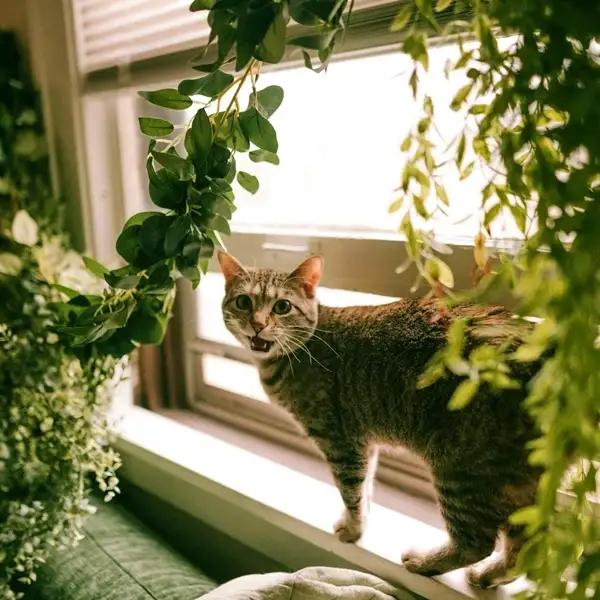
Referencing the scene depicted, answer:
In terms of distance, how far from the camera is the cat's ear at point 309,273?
1.05m

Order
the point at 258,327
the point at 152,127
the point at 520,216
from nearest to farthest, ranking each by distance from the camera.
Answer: the point at 520,216 → the point at 152,127 → the point at 258,327

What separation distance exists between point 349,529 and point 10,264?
0.82m

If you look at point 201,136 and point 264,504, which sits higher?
point 201,136

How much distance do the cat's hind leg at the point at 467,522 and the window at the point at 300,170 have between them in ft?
0.94

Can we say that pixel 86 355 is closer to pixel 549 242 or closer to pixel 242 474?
pixel 242 474

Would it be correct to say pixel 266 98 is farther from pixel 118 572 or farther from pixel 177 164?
pixel 118 572

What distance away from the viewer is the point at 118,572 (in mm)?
1121

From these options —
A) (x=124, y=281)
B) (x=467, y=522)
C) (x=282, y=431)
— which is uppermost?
(x=124, y=281)

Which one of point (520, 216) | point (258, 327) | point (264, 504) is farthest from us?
point (264, 504)

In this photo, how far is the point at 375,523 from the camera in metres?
1.12

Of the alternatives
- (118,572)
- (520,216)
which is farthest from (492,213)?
(118,572)

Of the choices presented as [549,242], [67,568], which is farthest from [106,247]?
[549,242]

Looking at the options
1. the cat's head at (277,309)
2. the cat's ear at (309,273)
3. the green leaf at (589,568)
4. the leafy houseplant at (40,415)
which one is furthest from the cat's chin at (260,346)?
the green leaf at (589,568)

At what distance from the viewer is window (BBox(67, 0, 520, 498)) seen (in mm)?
1041
